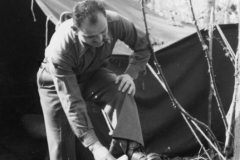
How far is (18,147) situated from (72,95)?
2039mm

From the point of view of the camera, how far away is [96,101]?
10.2 feet

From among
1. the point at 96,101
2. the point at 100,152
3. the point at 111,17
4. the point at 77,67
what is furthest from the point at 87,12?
the point at 100,152

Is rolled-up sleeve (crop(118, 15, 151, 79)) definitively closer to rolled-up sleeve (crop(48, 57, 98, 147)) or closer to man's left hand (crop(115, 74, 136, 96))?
man's left hand (crop(115, 74, 136, 96))

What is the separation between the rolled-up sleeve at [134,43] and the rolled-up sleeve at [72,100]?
54 cm

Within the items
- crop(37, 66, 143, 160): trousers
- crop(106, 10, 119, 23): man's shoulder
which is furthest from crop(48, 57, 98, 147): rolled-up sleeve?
crop(106, 10, 119, 23): man's shoulder

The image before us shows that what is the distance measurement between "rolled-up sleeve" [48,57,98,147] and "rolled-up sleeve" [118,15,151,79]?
54 centimetres

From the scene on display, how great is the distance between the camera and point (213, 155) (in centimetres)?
448

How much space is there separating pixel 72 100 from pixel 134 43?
0.74 m

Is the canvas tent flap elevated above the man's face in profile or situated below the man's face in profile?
below

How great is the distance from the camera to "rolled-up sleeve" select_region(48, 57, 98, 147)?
2769 millimetres

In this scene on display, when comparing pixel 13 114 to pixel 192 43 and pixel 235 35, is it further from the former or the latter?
pixel 235 35

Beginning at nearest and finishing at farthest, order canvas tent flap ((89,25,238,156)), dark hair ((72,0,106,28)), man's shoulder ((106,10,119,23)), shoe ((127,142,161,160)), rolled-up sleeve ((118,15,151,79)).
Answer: dark hair ((72,0,106,28)) < shoe ((127,142,161,160)) < man's shoulder ((106,10,119,23)) < rolled-up sleeve ((118,15,151,79)) < canvas tent flap ((89,25,238,156))

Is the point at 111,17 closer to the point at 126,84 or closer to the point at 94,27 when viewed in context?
the point at 94,27

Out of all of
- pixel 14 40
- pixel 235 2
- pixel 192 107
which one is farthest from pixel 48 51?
pixel 235 2
